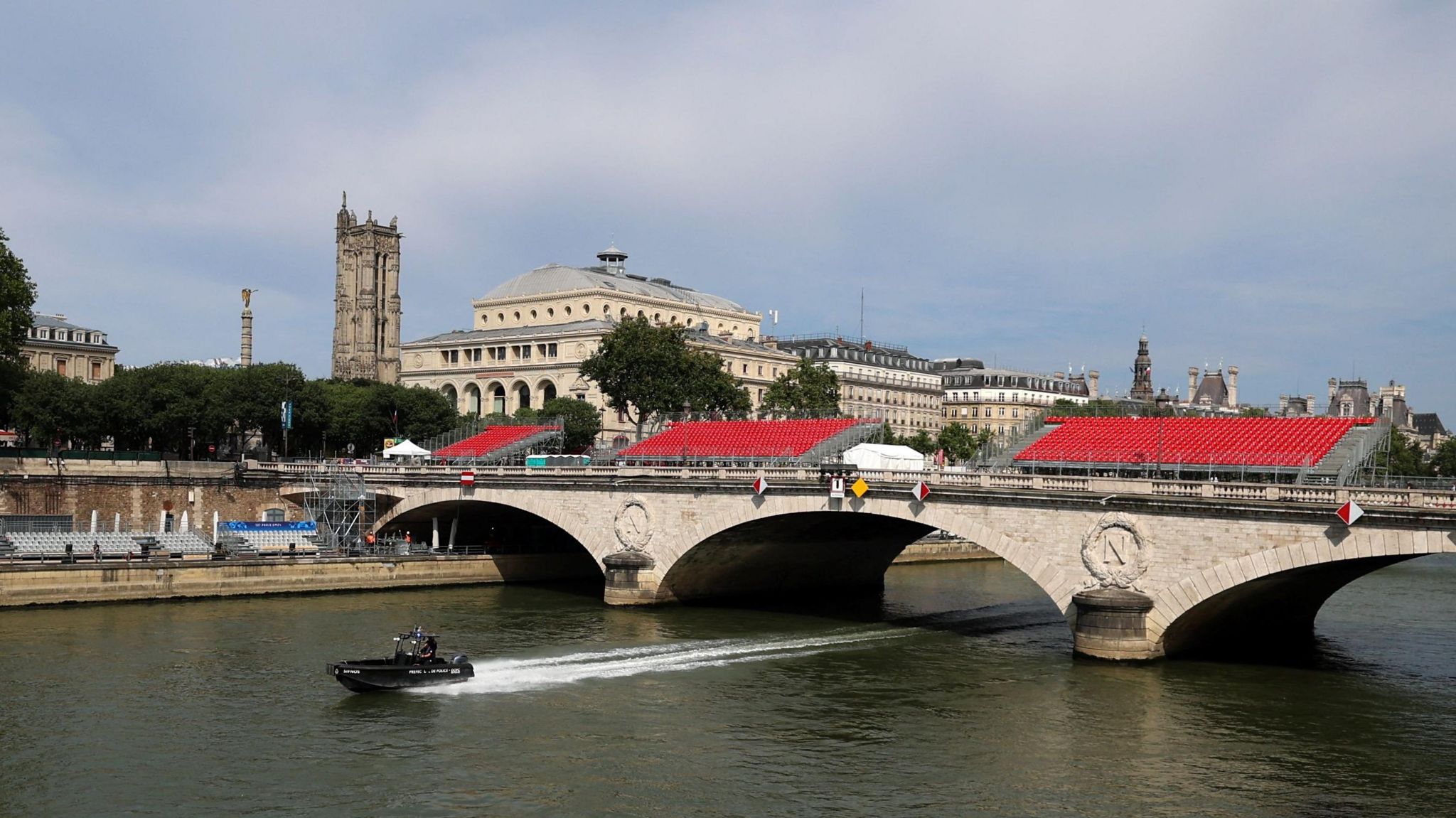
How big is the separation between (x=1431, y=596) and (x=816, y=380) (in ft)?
217

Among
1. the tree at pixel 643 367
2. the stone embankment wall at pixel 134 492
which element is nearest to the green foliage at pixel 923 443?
the tree at pixel 643 367

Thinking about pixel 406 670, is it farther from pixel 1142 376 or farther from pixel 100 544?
pixel 1142 376

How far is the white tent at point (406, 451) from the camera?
314 ft

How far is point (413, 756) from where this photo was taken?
38031 mm

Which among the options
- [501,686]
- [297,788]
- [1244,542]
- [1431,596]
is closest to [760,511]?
[501,686]

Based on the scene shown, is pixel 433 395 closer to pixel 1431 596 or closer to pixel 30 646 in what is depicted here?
pixel 30 646

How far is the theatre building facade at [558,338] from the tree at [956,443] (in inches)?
Result: 1068

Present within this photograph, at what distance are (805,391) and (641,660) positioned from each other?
8135 centimetres

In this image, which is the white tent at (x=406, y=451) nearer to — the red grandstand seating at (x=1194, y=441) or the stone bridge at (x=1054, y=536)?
the stone bridge at (x=1054, y=536)

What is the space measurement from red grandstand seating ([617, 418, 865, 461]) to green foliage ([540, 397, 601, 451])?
120 ft

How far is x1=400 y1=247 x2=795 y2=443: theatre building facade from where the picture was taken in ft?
561

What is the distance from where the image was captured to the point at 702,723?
139 ft

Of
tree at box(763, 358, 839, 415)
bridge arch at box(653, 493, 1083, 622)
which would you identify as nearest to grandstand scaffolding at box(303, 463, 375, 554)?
bridge arch at box(653, 493, 1083, 622)

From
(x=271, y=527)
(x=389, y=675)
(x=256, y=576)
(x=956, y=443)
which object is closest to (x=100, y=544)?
(x=256, y=576)
